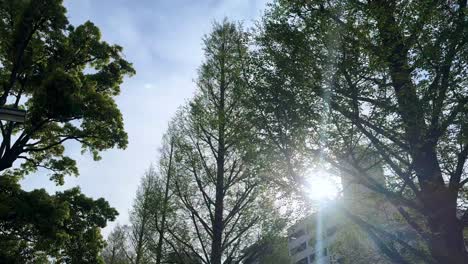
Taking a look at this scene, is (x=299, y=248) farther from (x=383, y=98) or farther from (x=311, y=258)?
(x=383, y=98)

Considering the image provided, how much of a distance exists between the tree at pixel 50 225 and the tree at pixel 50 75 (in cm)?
137

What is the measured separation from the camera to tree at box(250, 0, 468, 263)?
17.4 feet

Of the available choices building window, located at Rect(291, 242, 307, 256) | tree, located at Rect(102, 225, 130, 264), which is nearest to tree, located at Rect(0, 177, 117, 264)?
tree, located at Rect(102, 225, 130, 264)

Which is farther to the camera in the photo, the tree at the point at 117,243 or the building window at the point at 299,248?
the building window at the point at 299,248

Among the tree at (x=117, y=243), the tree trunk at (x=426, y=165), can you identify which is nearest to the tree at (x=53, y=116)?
the tree trunk at (x=426, y=165)

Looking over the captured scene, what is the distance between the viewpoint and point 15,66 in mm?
9438

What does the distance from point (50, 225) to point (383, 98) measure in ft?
23.6

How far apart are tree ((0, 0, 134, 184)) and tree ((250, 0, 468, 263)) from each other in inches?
194

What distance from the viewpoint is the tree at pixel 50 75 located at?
909cm

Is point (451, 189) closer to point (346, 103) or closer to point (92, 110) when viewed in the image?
point (346, 103)

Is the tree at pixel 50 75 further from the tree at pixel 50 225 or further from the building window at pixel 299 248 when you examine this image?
the building window at pixel 299 248

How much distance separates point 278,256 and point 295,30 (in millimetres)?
8632

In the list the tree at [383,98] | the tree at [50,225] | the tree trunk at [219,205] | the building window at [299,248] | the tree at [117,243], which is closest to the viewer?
the tree at [383,98]

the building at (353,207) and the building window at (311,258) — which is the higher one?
the building window at (311,258)
